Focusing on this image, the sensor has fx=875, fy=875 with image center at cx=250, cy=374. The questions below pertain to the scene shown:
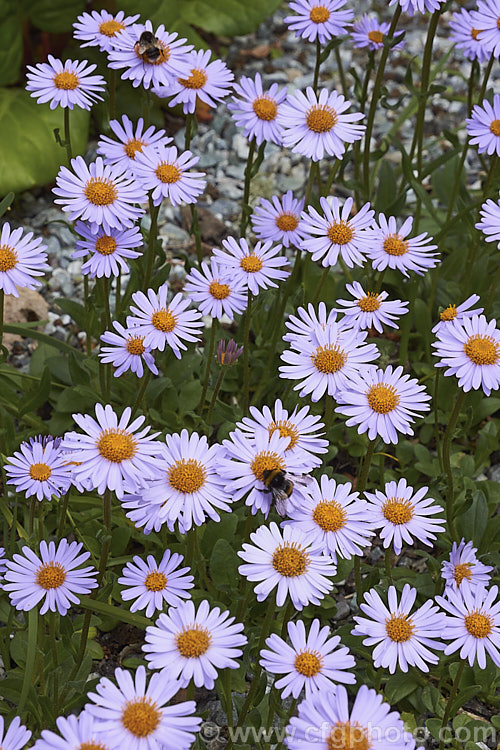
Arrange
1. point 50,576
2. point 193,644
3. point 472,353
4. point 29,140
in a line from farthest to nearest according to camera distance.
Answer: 1. point 29,140
2. point 472,353
3. point 50,576
4. point 193,644

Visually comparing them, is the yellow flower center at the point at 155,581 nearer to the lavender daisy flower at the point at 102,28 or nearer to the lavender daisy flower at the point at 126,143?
the lavender daisy flower at the point at 126,143

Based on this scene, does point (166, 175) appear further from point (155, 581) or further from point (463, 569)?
point (463, 569)

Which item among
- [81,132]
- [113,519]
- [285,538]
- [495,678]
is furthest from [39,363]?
[495,678]

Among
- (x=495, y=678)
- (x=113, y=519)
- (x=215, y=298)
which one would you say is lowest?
(x=495, y=678)

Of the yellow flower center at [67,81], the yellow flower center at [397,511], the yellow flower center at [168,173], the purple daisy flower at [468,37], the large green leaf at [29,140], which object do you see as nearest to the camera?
the yellow flower center at [397,511]

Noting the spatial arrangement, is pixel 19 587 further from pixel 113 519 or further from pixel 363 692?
pixel 363 692

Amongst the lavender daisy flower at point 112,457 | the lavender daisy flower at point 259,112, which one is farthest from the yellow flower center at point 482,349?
the lavender daisy flower at point 259,112

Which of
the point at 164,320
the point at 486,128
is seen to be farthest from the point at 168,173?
the point at 486,128
